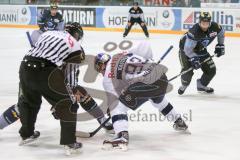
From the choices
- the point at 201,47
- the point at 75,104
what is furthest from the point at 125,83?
the point at 201,47

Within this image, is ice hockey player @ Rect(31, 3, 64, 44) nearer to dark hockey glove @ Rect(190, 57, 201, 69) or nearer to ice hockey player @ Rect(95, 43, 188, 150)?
dark hockey glove @ Rect(190, 57, 201, 69)

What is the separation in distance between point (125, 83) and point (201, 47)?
2583mm

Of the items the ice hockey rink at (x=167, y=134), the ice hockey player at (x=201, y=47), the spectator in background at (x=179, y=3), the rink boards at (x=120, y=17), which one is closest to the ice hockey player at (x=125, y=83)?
the ice hockey rink at (x=167, y=134)

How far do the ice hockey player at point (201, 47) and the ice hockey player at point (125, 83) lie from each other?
2.11 metres

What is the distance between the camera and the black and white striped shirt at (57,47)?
3.72 metres

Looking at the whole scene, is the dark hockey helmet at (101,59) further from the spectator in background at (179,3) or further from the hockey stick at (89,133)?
the spectator in background at (179,3)

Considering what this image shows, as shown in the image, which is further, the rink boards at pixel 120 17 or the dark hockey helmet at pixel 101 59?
the rink boards at pixel 120 17

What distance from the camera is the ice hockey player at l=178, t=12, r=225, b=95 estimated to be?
6270 mm

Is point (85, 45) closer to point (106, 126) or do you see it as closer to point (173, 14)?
point (173, 14)

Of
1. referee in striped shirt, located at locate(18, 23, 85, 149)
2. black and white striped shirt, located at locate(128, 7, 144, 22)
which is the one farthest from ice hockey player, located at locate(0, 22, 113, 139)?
black and white striped shirt, located at locate(128, 7, 144, 22)

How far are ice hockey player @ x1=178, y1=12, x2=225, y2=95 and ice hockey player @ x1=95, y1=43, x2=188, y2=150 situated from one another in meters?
2.11

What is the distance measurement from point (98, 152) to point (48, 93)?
0.60 metres

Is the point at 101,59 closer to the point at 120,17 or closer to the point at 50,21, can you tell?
the point at 50,21

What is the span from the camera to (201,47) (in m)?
6.50
